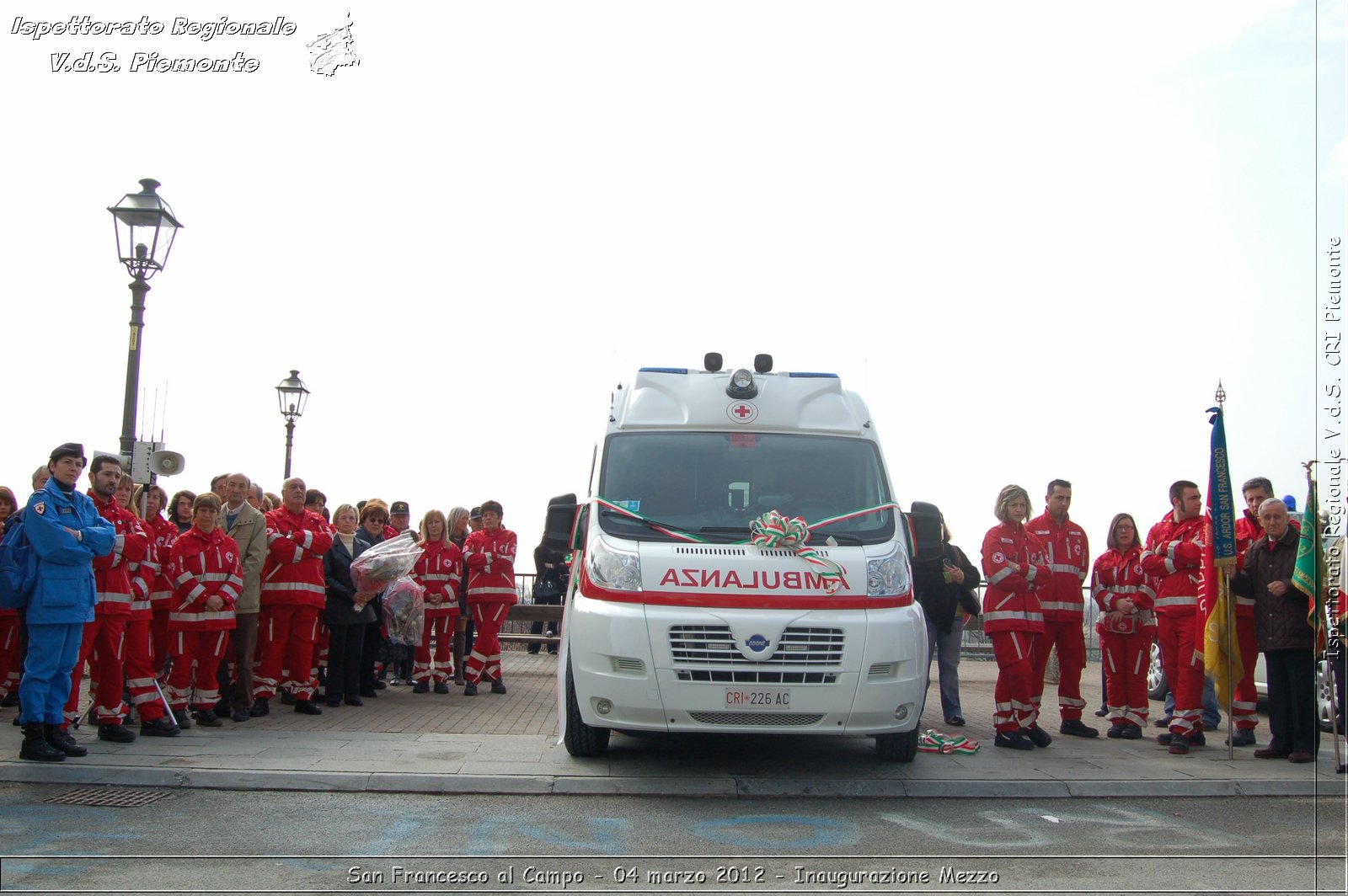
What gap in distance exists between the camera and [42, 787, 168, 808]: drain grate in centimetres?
683

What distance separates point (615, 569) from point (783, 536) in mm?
1150

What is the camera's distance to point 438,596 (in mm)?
12914

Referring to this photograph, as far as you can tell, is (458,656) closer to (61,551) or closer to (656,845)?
(61,551)

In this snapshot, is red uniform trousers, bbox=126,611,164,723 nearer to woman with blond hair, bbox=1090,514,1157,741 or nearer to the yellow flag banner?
woman with blond hair, bbox=1090,514,1157,741

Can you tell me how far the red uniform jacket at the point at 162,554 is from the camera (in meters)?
9.44

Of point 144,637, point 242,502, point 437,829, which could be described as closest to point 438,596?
point 242,502

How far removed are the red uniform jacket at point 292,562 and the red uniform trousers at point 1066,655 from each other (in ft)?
20.8

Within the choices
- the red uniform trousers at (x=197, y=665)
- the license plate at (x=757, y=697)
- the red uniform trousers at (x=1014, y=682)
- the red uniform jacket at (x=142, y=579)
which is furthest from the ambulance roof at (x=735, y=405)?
the red uniform trousers at (x=197, y=665)

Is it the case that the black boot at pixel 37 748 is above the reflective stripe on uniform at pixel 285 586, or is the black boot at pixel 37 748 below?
below

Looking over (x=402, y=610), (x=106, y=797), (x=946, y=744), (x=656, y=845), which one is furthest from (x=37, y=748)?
(x=946, y=744)

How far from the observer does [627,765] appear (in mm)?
8320

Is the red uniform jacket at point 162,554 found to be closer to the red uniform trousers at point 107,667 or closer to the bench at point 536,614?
the red uniform trousers at point 107,667

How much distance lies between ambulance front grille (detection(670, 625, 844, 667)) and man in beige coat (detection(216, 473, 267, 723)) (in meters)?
4.62

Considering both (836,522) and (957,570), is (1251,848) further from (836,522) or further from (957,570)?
(957,570)
